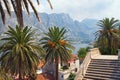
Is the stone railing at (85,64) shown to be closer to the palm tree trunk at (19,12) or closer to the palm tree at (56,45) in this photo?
the palm tree at (56,45)

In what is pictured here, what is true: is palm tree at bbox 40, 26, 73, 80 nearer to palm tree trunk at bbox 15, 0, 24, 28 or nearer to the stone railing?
the stone railing

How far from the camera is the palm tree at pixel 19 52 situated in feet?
90.8

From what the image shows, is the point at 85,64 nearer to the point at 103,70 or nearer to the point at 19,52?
the point at 103,70

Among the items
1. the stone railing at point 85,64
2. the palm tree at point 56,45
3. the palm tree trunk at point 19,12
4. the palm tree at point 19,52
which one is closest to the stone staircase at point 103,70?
the stone railing at point 85,64

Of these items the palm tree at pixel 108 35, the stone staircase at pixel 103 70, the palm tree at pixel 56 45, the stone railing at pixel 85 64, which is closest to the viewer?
the stone staircase at pixel 103 70

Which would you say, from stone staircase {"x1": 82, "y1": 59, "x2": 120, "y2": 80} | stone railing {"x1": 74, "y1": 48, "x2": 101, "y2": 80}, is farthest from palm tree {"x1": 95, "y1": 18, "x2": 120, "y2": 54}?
stone staircase {"x1": 82, "y1": 59, "x2": 120, "y2": 80}

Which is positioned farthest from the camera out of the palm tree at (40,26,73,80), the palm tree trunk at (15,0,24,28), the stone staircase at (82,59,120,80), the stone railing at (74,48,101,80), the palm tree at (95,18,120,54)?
the palm tree at (95,18,120,54)

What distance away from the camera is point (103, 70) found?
84.7 feet

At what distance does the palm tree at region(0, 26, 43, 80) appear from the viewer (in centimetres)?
2769

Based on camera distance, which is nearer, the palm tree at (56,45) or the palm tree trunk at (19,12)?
the palm tree trunk at (19,12)

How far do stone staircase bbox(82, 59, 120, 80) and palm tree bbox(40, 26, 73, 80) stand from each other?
677 cm

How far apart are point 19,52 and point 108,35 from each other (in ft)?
58.4

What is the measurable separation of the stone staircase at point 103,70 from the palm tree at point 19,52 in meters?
6.46

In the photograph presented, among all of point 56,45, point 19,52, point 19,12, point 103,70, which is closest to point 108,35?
A: point 56,45
